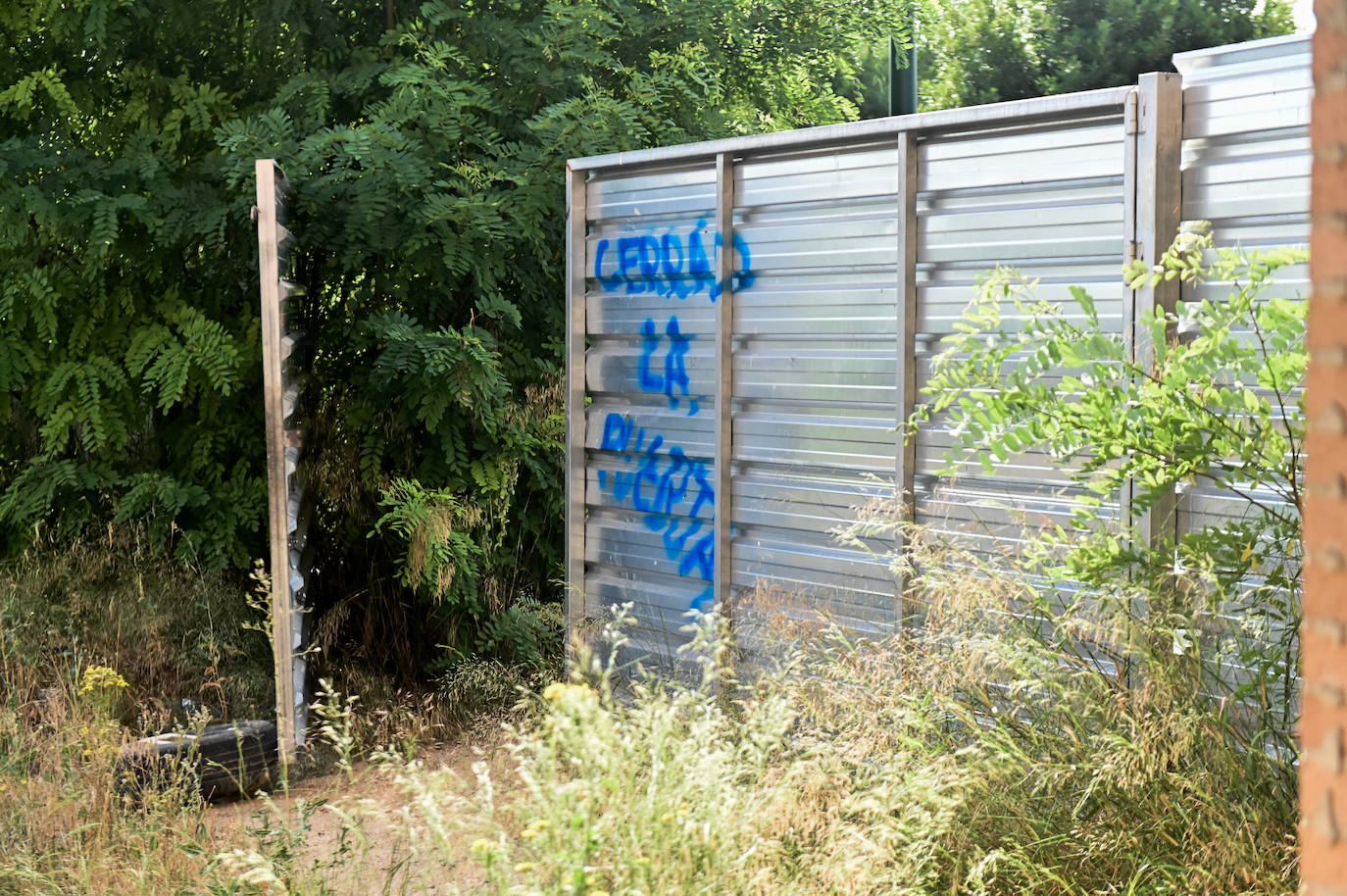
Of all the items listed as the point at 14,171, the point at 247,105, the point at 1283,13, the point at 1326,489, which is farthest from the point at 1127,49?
the point at 1326,489

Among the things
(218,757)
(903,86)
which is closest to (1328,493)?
(218,757)

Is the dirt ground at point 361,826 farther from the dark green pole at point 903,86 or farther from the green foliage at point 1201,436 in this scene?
the dark green pole at point 903,86

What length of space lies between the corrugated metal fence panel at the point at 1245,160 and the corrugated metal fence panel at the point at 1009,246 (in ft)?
0.84

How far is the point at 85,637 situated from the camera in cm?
688

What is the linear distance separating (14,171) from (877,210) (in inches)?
179

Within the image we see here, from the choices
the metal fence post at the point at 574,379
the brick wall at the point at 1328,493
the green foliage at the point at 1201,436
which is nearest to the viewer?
the brick wall at the point at 1328,493

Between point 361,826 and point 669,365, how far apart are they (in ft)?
8.33

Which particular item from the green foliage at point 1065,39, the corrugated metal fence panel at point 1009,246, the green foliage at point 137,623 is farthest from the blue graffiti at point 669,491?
the green foliage at point 1065,39

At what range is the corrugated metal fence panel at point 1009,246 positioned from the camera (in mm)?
4430

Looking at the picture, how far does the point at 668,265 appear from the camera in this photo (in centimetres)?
584

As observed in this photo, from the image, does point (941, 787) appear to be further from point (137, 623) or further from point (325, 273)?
point (325, 273)

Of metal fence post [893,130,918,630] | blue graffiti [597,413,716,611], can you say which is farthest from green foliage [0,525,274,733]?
metal fence post [893,130,918,630]

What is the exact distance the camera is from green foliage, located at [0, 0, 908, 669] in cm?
681

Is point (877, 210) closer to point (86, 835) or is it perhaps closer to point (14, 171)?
point (86, 835)
